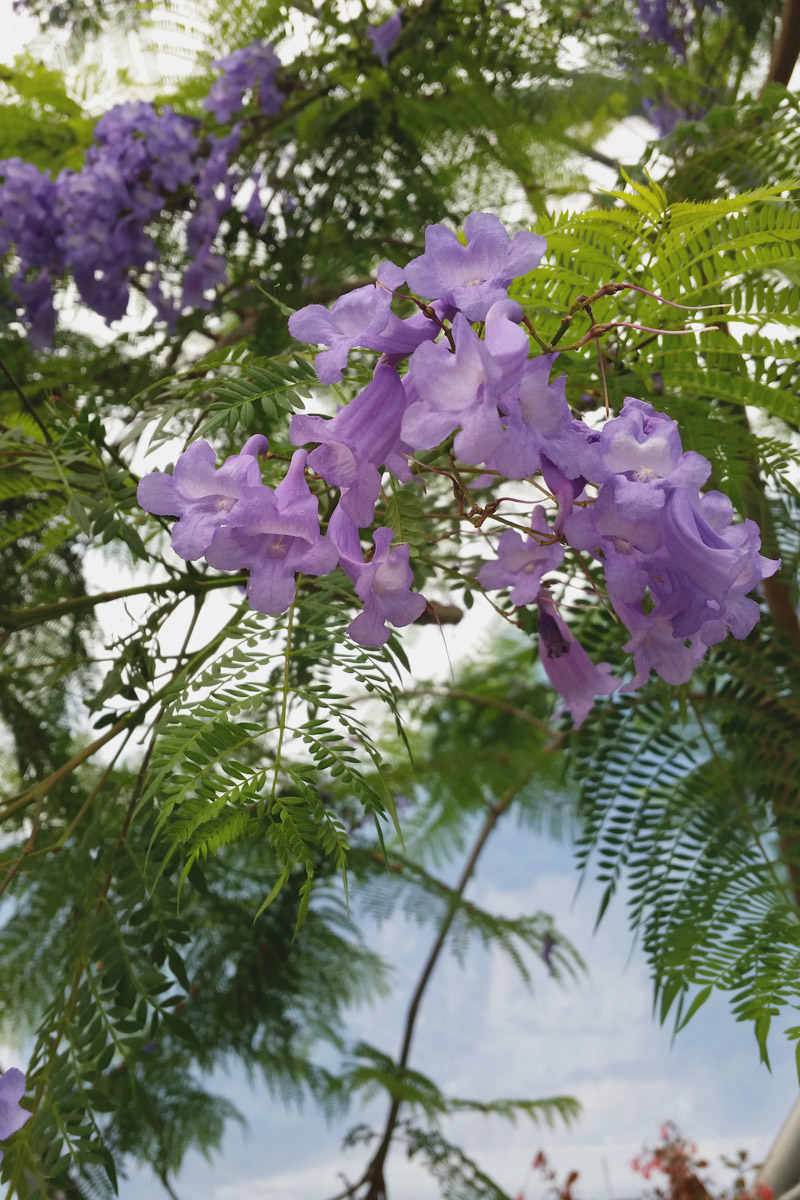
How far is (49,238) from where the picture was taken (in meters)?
0.99

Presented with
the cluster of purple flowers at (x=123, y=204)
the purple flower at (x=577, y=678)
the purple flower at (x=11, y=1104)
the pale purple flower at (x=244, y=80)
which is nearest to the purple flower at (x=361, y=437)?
the purple flower at (x=577, y=678)

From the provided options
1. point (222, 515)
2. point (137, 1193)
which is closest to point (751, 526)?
point (222, 515)

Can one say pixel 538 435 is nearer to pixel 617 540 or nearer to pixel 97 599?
pixel 617 540

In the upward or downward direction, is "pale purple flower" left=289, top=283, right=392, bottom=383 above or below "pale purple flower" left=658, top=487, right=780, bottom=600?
above

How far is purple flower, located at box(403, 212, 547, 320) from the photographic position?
0.96 feet

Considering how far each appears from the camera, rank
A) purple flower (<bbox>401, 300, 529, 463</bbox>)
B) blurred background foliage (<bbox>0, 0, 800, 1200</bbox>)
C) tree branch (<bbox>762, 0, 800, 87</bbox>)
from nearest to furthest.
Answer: purple flower (<bbox>401, 300, 529, 463</bbox>) < blurred background foliage (<bbox>0, 0, 800, 1200</bbox>) < tree branch (<bbox>762, 0, 800, 87</bbox>)

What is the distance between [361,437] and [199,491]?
6 cm

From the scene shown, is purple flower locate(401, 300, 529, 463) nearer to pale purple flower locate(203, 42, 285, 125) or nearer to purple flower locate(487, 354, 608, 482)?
purple flower locate(487, 354, 608, 482)

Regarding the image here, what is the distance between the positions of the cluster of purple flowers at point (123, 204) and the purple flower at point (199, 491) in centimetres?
A: 71

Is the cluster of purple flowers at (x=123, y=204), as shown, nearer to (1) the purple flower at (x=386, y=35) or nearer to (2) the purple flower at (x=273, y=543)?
(1) the purple flower at (x=386, y=35)

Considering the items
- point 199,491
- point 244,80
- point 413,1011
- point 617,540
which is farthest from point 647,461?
point 413,1011

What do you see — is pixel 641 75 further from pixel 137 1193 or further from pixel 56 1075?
pixel 137 1193

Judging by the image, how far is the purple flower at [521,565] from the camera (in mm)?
343

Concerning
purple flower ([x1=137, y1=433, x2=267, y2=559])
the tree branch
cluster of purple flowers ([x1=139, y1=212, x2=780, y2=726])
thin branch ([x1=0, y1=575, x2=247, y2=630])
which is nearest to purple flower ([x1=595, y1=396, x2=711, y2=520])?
cluster of purple flowers ([x1=139, y1=212, x2=780, y2=726])
